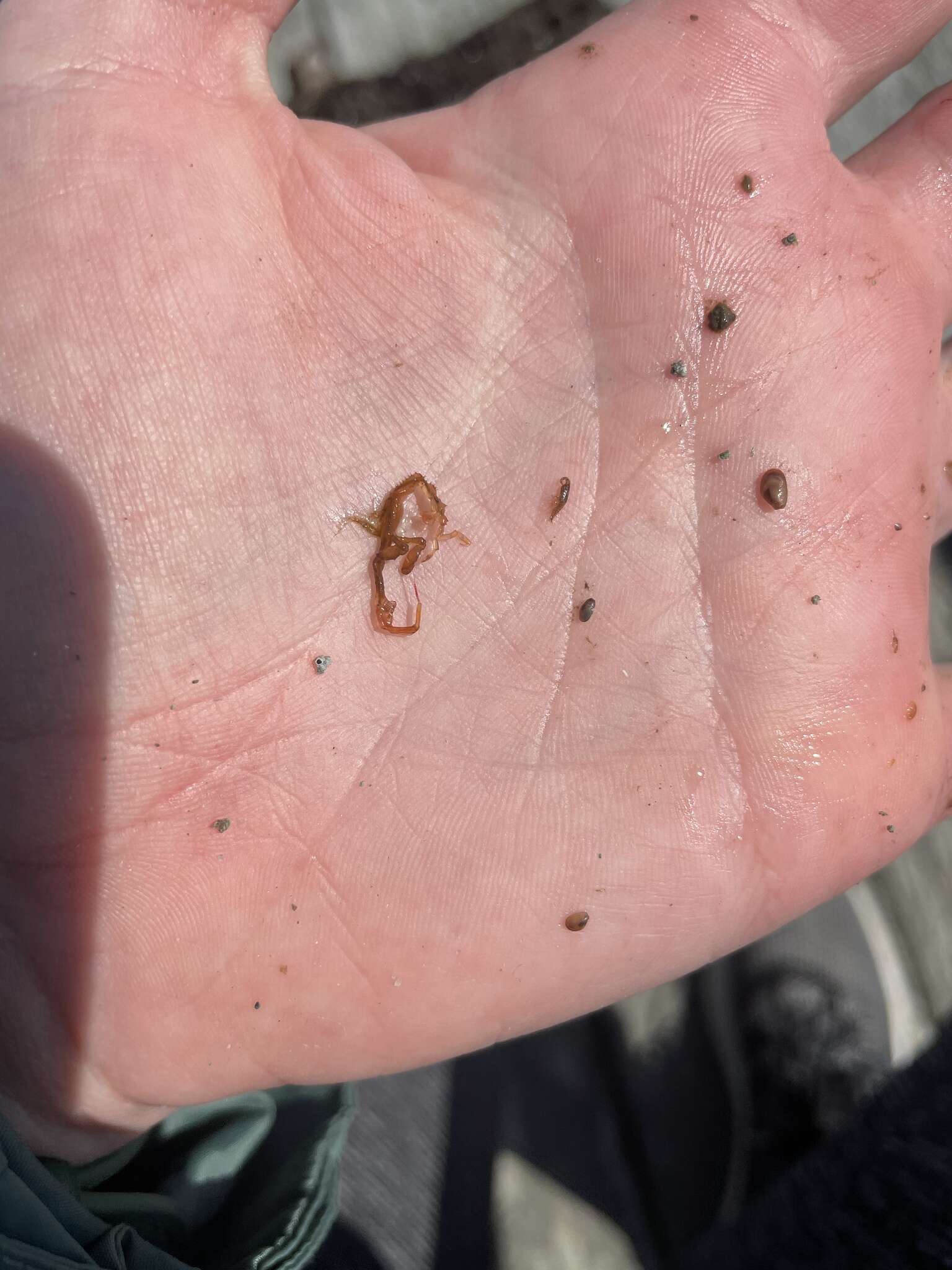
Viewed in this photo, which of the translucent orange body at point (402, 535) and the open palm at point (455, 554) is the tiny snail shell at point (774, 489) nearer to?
the open palm at point (455, 554)

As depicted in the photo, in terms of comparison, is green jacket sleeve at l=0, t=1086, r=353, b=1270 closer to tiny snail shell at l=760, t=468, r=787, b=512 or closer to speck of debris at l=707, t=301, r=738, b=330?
tiny snail shell at l=760, t=468, r=787, b=512

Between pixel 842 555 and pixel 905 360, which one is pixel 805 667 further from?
pixel 905 360

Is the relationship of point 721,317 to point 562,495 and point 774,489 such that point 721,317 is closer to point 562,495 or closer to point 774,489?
point 774,489

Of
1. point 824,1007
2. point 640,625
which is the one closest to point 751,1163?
point 824,1007

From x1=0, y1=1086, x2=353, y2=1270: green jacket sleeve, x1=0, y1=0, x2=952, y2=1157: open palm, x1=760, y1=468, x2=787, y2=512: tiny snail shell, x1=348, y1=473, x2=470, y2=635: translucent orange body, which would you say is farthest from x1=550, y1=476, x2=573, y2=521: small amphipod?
x1=0, y1=1086, x2=353, y2=1270: green jacket sleeve

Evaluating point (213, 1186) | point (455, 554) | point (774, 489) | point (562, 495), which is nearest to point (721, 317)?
point (774, 489)

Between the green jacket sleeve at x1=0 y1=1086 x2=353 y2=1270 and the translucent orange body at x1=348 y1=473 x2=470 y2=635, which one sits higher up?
the translucent orange body at x1=348 y1=473 x2=470 y2=635
